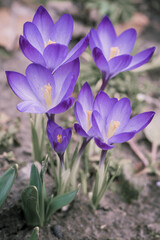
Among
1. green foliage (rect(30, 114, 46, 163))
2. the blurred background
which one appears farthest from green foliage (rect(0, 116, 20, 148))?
green foliage (rect(30, 114, 46, 163))

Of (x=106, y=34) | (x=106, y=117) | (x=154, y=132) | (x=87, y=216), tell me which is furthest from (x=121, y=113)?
(x=154, y=132)

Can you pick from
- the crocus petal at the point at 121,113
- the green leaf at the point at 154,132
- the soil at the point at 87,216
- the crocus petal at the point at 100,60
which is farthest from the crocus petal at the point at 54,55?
the green leaf at the point at 154,132

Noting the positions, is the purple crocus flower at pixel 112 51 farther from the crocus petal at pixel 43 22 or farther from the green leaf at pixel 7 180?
the green leaf at pixel 7 180

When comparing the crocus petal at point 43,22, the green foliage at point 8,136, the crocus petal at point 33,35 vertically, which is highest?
the crocus petal at point 43,22

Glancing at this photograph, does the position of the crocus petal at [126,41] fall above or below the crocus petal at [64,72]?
above

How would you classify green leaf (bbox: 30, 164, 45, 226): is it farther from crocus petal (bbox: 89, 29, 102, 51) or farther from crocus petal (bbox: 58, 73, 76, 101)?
crocus petal (bbox: 89, 29, 102, 51)

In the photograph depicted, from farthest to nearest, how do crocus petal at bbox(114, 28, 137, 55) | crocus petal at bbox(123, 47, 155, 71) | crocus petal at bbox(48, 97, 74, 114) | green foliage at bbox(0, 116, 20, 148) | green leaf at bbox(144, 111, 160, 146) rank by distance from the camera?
green leaf at bbox(144, 111, 160, 146) < green foliage at bbox(0, 116, 20, 148) < crocus petal at bbox(114, 28, 137, 55) < crocus petal at bbox(123, 47, 155, 71) < crocus petal at bbox(48, 97, 74, 114)

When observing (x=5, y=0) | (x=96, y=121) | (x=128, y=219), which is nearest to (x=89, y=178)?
(x=128, y=219)

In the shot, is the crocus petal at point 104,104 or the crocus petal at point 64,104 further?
the crocus petal at point 104,104

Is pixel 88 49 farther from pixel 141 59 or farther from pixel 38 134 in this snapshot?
pixel 141 59
